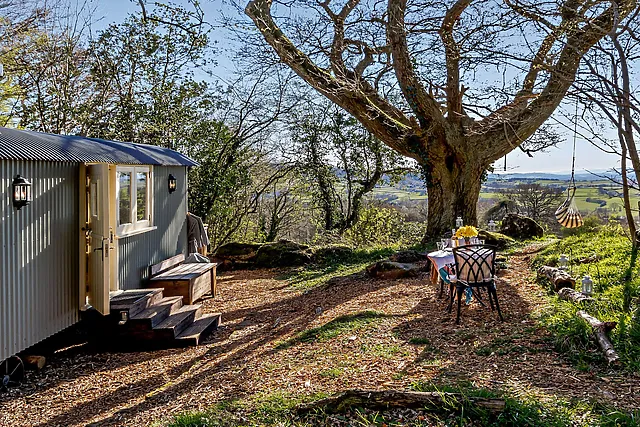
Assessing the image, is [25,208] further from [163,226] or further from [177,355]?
[163,226]

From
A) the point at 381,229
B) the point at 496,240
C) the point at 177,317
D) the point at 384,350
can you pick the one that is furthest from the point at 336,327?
the point at 381,229

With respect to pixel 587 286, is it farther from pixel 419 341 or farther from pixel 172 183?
pixel 172 183

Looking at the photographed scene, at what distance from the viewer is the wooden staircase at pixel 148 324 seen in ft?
17.8

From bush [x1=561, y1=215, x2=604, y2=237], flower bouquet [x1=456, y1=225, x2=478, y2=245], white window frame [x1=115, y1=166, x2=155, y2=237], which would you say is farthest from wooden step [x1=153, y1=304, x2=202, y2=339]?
bush [x1=561, y1=215, x2=604, y2=237]

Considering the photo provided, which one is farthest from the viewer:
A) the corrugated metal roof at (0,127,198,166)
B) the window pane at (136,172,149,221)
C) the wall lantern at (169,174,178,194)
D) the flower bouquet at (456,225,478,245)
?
the wall lantern at (169,174,178,194)

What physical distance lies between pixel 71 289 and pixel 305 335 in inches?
101

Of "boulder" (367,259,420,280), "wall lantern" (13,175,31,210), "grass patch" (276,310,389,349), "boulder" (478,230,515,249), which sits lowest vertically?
"grass patch" (276,310,389,349)

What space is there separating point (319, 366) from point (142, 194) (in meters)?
3.98

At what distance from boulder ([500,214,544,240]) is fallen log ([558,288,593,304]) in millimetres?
5402

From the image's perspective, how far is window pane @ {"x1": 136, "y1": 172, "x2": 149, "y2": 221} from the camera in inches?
261

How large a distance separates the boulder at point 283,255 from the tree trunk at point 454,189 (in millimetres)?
2835

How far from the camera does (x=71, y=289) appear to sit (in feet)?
17.1

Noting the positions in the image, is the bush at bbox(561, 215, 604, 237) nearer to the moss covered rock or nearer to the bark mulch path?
the bark mulch path

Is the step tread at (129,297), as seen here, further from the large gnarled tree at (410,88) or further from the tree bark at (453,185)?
the tree bark at (453,185)
